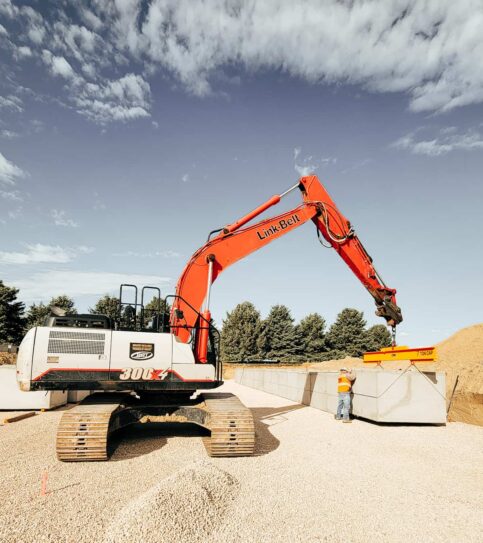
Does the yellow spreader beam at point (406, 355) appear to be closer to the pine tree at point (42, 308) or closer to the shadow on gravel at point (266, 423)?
the shadow on gravel at point (266, 423)

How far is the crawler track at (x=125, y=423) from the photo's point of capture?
7.07m

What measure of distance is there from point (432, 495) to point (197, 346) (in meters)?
5.39

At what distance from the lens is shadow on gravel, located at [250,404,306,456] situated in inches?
331

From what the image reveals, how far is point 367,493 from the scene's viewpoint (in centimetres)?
568

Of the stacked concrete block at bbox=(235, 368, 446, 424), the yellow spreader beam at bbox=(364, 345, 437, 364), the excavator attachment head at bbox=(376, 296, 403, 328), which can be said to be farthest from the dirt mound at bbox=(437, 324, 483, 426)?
the excavator attachment head at bbox=(376, 296, 403, 328)

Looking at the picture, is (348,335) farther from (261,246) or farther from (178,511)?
(178,511)

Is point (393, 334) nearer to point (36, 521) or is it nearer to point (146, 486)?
point (146, 486)

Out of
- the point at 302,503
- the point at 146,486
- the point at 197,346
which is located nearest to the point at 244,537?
the point at 302,503

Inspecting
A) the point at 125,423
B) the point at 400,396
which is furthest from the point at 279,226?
the point at 125,423

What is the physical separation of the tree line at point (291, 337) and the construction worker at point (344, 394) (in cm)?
4863

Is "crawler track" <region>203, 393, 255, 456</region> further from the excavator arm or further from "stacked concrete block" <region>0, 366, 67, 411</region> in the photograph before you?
"stacked concrete block" <region>0, 366, 67, 411</region>

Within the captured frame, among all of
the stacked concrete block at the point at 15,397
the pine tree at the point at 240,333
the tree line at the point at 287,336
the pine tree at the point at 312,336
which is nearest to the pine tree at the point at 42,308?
the tree line at the point at 287,336

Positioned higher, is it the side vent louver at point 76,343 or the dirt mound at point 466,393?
the side vent louver at point 76,343

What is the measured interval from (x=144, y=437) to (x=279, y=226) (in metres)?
6.47
